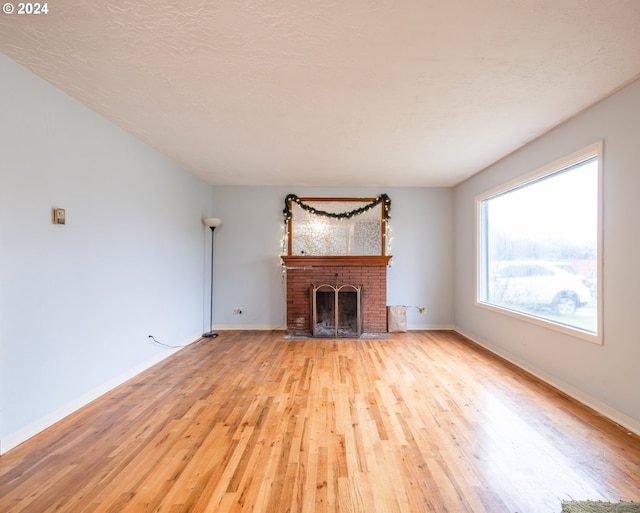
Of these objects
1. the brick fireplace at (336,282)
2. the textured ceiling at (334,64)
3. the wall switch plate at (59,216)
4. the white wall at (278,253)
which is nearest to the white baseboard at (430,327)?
the white wall at (278,253)

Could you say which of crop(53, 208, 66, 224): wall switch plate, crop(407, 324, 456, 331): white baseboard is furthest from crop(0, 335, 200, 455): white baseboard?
crop(407, 324, 456, 331): white baseboard

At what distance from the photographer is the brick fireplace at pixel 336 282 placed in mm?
5102

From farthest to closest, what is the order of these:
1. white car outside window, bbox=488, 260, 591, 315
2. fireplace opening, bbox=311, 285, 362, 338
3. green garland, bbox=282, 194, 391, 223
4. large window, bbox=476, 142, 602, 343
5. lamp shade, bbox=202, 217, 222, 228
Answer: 1. green garland, bbox=282, 194, 391, 223
2. fireplace opening, bbox=311, 285, 362, 338
3. lamp shade, bbox=202, 217, 222, 228
4. white car outside window, bbox=488, 260, 591, 315
5. large window, bbox=476, 142, 602, 343

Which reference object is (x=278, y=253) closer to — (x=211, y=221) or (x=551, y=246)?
(x=211, y=221)

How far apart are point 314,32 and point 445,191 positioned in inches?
171

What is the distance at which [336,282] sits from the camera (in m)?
5.15

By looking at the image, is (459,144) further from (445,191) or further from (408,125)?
(445,191)

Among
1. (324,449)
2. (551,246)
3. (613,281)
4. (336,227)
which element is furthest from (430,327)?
(324,449)

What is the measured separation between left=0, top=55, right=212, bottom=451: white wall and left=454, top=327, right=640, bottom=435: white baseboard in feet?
13.7

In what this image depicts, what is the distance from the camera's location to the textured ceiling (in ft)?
5.17

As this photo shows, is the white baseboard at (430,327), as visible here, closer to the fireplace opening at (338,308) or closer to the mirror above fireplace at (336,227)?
the fireplace opening at (338,308)

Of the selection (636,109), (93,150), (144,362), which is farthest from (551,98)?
(144,362)

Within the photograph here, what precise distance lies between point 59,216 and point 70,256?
1.08ft

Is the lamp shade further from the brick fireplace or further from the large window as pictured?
the large window
